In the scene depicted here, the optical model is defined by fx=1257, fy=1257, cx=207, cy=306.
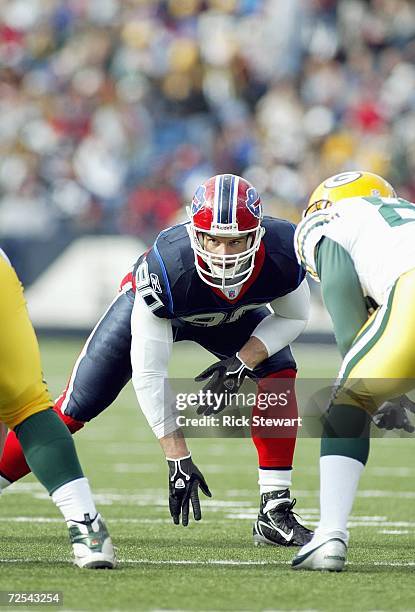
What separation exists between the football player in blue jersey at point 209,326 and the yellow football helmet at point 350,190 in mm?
163

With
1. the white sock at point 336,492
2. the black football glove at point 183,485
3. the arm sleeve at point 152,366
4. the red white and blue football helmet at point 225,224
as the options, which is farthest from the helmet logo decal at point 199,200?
the white sock at point 336,492

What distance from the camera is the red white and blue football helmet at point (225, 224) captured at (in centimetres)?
452

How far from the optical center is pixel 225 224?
14.8ft

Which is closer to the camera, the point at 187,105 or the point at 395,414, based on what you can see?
the point at 395,414

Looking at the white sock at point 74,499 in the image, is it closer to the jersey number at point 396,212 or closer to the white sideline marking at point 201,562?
the white sideline marking at point 201,562

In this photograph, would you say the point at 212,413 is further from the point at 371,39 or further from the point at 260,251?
the point at 371,39

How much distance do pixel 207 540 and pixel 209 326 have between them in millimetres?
844

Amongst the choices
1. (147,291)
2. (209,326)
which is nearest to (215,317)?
(209,326)

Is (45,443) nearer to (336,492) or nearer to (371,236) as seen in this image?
(336,492)

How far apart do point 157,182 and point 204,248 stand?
9.97m

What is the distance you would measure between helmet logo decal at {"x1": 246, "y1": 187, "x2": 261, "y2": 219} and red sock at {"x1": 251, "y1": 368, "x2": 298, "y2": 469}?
0.74m

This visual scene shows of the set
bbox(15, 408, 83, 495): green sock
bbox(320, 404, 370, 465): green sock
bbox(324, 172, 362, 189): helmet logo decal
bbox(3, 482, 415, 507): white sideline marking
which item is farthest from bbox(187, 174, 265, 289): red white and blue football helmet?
bbox(3, 482, 415, 507): white sideline marking

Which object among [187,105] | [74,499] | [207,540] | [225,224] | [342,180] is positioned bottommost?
[207,540]

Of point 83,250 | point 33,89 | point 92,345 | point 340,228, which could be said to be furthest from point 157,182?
point 340,228
